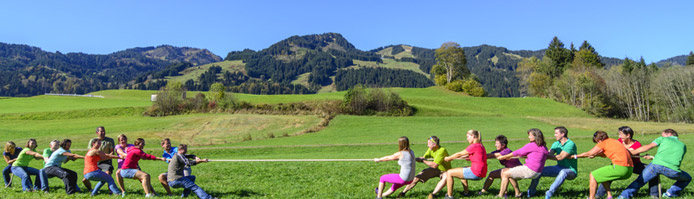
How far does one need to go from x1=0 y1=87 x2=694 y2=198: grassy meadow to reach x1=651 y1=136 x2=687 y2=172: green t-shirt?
232 cm

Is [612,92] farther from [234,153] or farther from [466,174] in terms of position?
[466,174]

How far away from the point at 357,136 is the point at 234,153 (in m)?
17.8

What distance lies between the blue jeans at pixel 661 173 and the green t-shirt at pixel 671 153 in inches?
5.0

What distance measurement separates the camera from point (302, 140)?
48.4 m

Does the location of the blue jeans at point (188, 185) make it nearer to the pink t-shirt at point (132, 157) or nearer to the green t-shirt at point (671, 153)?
the pink t-shirt at point (132, 157)

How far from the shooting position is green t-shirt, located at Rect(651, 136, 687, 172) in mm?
11008

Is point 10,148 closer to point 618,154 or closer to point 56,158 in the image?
point 56,158

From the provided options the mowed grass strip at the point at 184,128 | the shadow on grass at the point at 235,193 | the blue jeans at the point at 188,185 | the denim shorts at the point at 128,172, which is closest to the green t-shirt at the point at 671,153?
the shadow on grass at the point at 235,193

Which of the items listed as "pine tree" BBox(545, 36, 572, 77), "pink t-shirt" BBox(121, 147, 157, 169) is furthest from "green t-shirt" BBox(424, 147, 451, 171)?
"pine tree" BBox(545, 36, 572, 77)

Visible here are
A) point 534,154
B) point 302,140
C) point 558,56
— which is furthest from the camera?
point 558,56

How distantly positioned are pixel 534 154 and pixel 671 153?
345 cm

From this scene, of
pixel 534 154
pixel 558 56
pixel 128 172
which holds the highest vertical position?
pixel 558 56

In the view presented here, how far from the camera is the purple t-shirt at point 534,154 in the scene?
1127 centimetres

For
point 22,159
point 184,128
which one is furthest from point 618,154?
point 184,128
